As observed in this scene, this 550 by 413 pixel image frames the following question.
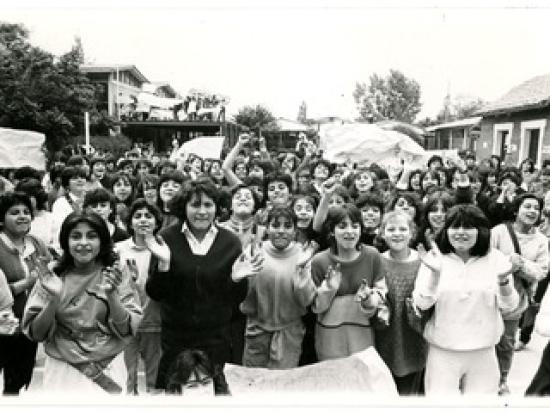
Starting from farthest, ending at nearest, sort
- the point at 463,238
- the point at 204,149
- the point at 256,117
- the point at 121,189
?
the point at 256,117
the point at 204,149
the point at 121,189
the point at 463,238

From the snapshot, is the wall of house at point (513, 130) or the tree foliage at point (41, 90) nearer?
the tree foliage at point (41, 90)

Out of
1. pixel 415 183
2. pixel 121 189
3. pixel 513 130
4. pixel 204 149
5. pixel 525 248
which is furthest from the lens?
pixel 513 130

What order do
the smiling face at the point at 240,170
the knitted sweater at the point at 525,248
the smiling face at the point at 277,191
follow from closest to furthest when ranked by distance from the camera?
the knitted sweater at the point at 525,248
the smiling face at the point at 277,191
the smiling face at the point at 240,170

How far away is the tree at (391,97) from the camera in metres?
39.2

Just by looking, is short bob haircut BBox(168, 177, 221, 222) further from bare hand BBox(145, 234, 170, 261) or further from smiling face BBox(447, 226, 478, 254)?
smiling face BBox(447, 226, 478, 254)

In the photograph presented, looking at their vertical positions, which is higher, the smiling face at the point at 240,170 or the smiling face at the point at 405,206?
the smiling face at the point at 240,170

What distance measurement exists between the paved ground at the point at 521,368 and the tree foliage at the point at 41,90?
873 cm

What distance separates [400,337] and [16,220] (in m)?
2.37

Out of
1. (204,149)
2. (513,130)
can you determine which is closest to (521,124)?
(513,130)

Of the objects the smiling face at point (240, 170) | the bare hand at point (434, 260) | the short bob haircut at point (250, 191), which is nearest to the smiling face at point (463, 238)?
the bare hand at point (434, 260)

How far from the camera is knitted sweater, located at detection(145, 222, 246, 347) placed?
2.73m

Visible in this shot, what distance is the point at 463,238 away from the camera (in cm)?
285

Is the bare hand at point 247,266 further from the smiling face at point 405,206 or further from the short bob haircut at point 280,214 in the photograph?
the smiling face at point 405,206

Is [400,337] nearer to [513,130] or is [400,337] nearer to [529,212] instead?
[529,212]
